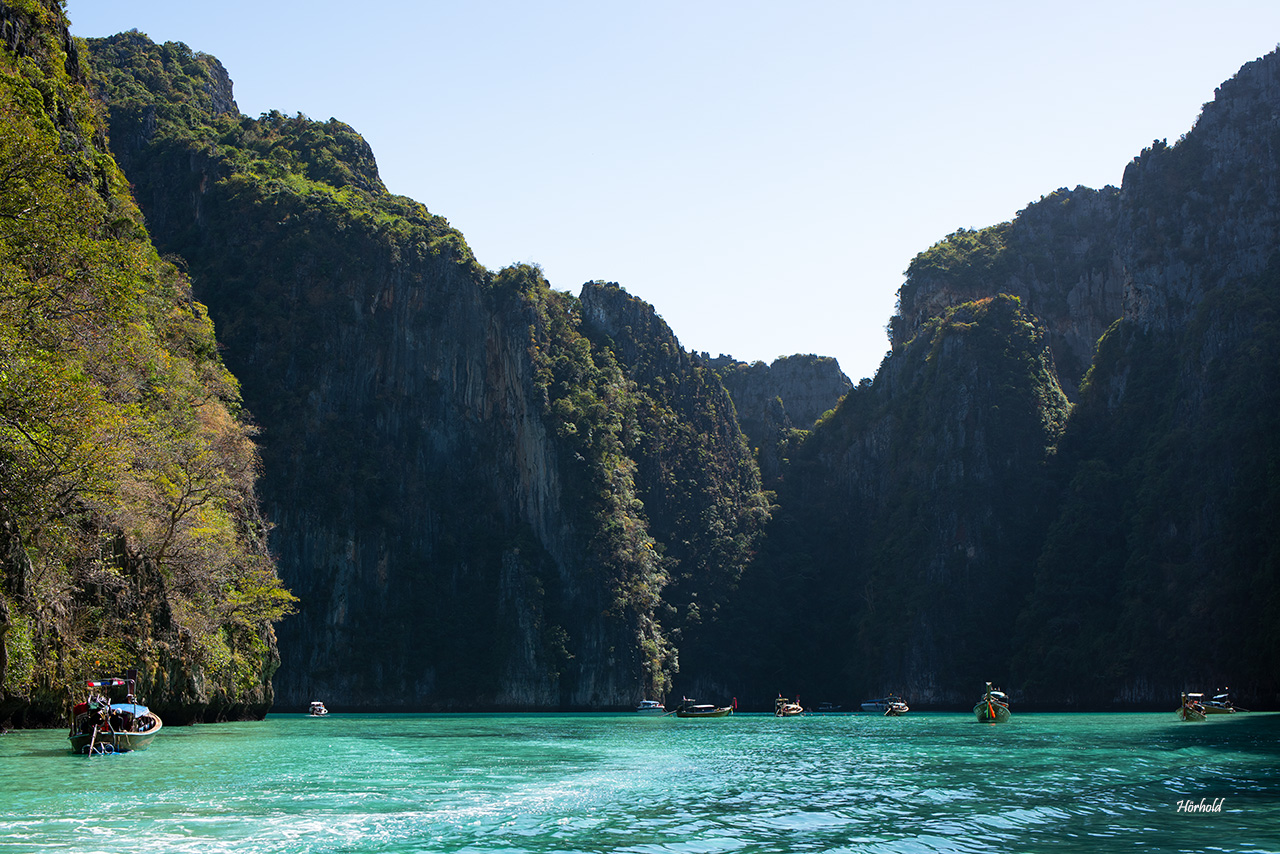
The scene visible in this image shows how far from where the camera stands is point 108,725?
27281mm

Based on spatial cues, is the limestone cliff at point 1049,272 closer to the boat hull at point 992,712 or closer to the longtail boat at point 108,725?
the boat hull at point 992,712

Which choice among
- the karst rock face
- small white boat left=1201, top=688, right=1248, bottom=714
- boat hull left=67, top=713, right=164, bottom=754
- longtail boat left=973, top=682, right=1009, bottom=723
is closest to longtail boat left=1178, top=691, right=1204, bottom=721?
small white boat left=1201, top=688, right=1248, bottom=714

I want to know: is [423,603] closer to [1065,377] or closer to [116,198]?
[116,198]

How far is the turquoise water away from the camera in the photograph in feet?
55.9

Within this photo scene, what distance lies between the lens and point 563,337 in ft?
393

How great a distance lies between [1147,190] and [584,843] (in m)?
118

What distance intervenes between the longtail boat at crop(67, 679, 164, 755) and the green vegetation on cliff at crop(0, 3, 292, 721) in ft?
6.53

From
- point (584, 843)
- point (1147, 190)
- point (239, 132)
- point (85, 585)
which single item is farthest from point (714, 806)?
point (239, 132)

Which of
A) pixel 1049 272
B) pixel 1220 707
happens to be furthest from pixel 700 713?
pixel 1049 272

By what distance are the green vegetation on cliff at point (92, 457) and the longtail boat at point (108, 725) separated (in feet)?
6.53

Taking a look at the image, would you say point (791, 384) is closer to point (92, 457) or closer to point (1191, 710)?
point (1191, 710)

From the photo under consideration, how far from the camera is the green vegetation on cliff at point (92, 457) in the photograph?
89.4 ft

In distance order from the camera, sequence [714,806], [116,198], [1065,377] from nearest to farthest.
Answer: [714,806] < [116,198] < [1065,377]

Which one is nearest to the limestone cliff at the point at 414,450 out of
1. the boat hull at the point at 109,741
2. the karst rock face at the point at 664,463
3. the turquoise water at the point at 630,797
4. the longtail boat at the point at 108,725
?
the karst rock face at the point at 664,463
